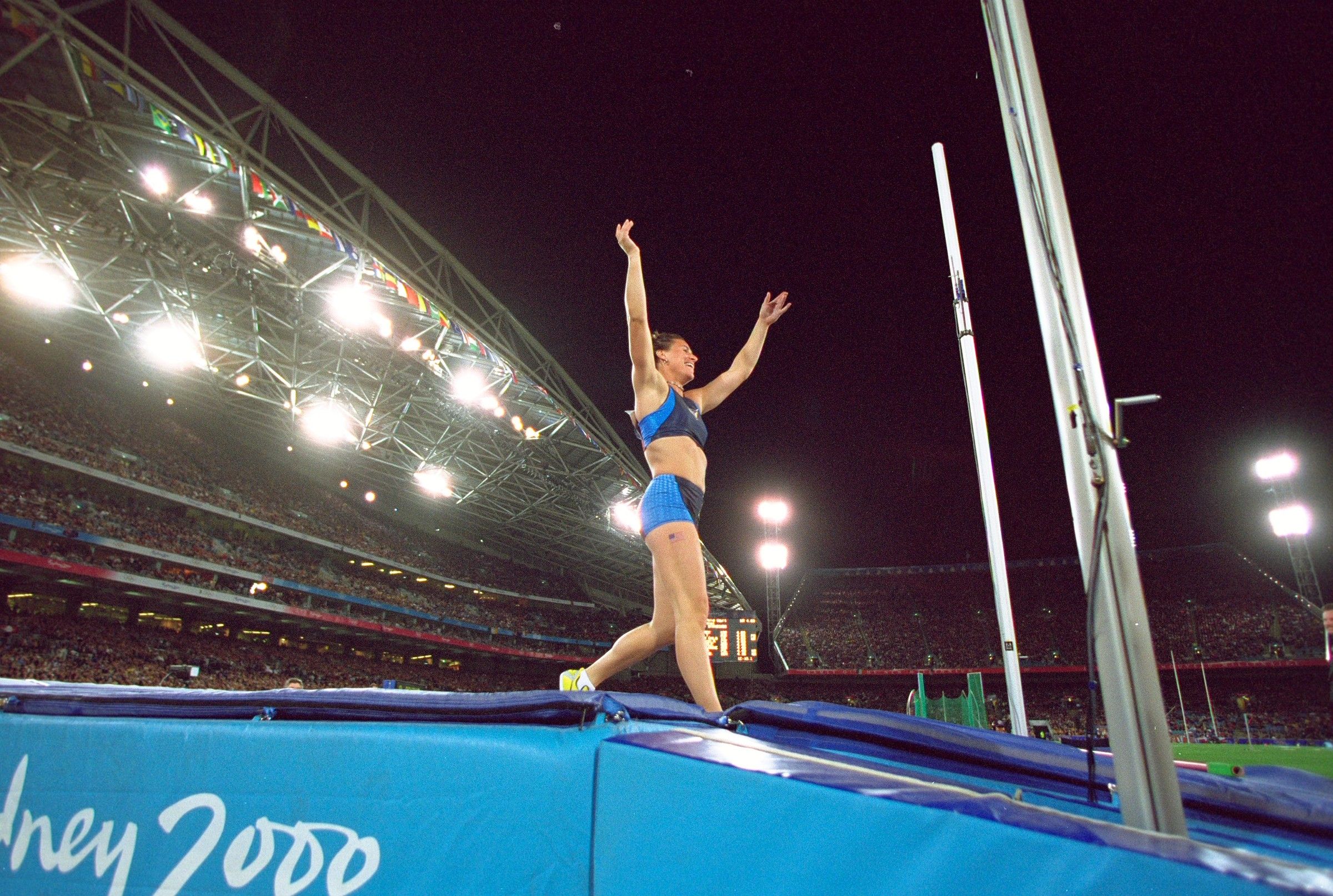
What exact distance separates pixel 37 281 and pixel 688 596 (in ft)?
67.2

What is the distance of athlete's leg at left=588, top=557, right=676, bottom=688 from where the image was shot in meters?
2.54

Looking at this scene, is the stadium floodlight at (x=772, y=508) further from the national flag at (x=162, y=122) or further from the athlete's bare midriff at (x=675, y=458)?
the national flag at (x=162, y=122)

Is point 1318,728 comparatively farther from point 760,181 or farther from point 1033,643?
point 760,181

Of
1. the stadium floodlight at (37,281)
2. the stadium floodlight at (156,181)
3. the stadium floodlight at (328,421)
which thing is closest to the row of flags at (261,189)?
the stadium floodlight at (156,181)

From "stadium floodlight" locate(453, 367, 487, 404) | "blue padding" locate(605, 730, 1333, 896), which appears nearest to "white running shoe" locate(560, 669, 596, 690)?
"blue padding" locate(605, 730, 1333, 896)

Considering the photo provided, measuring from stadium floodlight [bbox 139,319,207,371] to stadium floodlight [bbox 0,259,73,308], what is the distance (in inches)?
71.6

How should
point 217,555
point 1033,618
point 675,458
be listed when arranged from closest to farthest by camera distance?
point 675,458
point 217,555
point 1033,618

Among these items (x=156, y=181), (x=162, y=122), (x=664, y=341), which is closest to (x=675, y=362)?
(x=664, y=341)

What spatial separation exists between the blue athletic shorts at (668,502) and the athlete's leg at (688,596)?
0.03m

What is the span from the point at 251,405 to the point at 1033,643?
112 ft

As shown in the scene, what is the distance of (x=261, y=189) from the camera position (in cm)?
1104

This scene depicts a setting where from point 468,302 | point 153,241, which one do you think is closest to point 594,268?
point 468,302

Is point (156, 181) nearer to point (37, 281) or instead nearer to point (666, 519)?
point (37, 281)

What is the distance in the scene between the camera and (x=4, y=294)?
17422 millimetres
